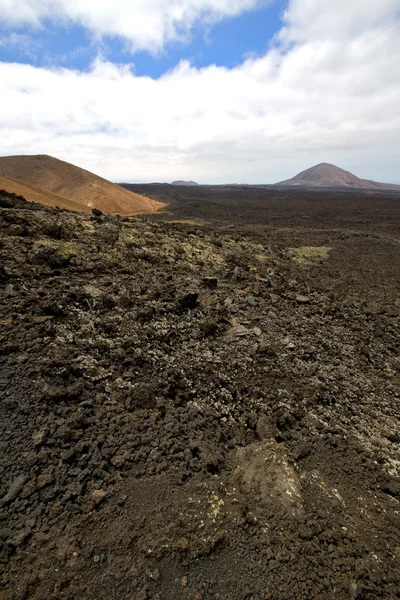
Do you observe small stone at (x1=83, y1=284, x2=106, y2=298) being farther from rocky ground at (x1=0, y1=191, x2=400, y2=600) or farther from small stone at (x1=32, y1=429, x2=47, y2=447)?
small stone at (x1=32, y1=429, x2=47, y2=447)

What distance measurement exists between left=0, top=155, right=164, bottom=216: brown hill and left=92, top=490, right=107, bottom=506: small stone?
3764cm

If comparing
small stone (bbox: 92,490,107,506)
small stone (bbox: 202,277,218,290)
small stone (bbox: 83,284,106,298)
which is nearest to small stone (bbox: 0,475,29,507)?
small stone (bbox: 92,490,107,506)

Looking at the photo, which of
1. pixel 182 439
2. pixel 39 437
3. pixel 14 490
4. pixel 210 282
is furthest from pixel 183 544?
pixel 210 282

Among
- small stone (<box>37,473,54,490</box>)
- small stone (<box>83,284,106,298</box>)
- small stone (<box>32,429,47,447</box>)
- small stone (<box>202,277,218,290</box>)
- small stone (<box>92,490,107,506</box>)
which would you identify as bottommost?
small stone (<box>92,490,107,506</box>)

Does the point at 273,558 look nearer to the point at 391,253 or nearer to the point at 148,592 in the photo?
the point at 148,592

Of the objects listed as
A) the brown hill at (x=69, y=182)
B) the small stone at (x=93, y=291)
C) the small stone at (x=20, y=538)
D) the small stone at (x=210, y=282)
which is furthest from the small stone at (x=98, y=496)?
the brown hill at (x=69, y=182)

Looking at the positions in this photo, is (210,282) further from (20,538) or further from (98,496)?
(20,538)

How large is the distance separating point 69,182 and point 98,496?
4923 centimetres

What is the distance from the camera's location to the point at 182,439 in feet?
13.3

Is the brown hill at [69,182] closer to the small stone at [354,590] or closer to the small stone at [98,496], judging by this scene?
the small stone at [98,496]

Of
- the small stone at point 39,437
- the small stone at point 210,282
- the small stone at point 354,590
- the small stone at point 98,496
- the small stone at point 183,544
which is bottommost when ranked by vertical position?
the small stone at point 354,590

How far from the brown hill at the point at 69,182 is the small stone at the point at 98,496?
1482 inches

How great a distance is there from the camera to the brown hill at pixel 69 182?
133 ft

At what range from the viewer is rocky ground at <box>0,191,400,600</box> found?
2.84 meters
